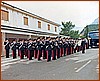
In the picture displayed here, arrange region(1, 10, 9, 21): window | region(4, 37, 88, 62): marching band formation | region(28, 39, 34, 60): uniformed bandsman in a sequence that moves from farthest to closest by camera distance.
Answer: region(1, 10, 9, 21): window → region(28, 39, 34, 60): uniformed bandsman → region(4, 37, 88, 62): marching band formation

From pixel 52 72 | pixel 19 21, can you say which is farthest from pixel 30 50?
pixel 19 21

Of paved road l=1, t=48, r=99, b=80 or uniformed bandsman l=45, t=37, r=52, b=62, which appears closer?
paved road l=1, t=48, r=99, b=80

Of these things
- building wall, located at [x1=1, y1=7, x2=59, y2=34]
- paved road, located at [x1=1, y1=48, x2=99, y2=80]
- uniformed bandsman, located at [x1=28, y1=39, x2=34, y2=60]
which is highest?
building wall, located at [x1=1, y1=7, x2=59, y2=34]

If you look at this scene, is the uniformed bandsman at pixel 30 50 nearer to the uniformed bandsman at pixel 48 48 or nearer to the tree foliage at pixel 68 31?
the uniformed bandsman at pixel 48 48

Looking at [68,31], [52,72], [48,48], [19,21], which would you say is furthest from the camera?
[68,31]

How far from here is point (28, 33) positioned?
2766cm

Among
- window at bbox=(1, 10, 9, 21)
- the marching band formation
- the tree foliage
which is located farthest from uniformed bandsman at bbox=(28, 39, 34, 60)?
the tree foliage

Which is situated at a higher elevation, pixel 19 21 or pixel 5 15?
pixel 5 15

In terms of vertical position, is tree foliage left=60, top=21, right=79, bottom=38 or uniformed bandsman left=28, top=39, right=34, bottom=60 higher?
tree foliage left=60, top=21, right=79, bottom=38

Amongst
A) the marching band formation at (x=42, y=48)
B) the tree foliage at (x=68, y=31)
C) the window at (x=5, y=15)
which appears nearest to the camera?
the marching band formation at (x=42, y=48)

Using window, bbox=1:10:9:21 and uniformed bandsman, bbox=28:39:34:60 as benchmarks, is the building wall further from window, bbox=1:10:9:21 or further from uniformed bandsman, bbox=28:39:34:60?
uniformed bandsman, bbox=28:39:34:60

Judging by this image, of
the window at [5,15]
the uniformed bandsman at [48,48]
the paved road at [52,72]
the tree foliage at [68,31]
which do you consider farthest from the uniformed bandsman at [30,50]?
the tree foliage at [68,31]

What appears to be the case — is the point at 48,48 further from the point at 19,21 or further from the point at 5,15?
the point at 19,21

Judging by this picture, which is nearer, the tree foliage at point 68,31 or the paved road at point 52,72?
the paved road at point 52,72
